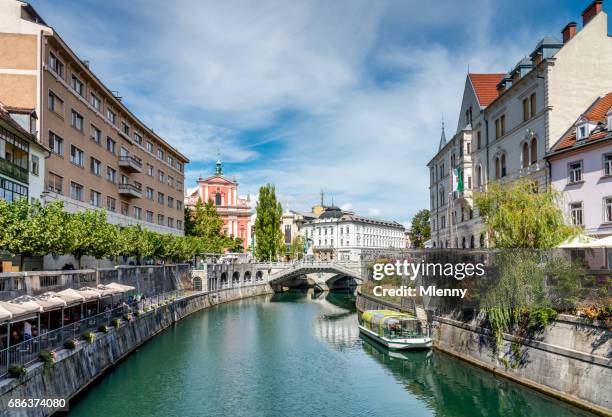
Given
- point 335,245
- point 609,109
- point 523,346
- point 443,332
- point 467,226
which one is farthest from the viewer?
point 335,245

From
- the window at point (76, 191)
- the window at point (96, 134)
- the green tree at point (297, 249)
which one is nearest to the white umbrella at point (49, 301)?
the window at point (76, 191)

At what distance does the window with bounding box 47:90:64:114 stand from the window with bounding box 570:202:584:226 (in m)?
41.2

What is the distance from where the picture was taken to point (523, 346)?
28062mm

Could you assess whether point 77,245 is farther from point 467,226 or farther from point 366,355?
point 467,226

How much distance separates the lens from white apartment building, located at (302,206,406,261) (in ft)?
478

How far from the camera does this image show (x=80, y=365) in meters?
26.1

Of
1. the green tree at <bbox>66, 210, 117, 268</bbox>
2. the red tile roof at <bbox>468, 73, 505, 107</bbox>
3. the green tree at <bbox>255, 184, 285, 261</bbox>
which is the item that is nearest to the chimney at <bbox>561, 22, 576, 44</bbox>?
the red tile roof at <bbox>468, 73, 505, 107</bbox>

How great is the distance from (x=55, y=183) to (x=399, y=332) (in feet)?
100

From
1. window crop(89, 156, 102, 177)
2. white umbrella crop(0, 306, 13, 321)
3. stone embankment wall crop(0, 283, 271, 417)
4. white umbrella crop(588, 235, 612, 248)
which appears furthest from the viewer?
window crop(89, 156, 102, 177)

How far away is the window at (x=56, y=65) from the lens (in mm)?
41281

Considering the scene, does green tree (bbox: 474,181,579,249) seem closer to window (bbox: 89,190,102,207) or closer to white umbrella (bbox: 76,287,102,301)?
white umbrella (bbox: 76,287,102,301)

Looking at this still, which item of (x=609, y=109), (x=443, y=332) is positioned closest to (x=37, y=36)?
(x=443, y=332)

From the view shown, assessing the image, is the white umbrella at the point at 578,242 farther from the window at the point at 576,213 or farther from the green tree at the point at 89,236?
the green tree at the point at 89,236

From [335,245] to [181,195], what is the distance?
72696 mm
